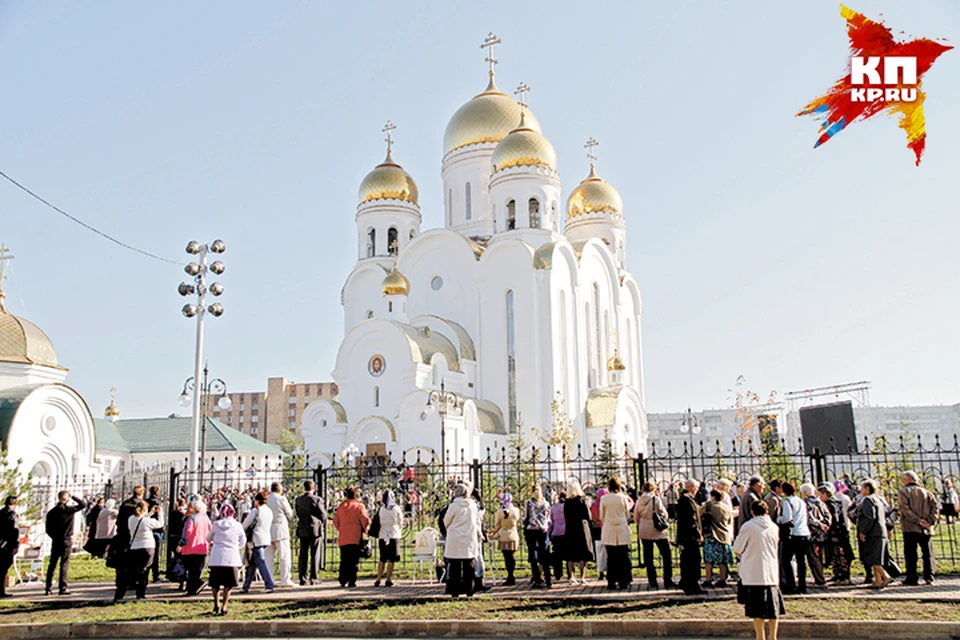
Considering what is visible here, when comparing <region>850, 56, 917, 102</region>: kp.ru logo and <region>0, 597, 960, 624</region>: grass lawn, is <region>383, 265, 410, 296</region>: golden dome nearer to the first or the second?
<region>0, 597, 960, 624</region>: grass lawn

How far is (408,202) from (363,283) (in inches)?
189

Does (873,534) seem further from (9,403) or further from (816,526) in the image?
(9,403)

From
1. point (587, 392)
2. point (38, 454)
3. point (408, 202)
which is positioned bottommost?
point (38, 454)

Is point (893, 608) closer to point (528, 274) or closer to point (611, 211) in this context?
point (528, 274)

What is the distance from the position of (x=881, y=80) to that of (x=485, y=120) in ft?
102

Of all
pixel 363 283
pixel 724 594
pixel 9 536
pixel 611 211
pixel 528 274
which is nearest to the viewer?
pixel 724 594

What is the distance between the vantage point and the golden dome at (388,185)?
41.0 metres

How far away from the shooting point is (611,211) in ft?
149

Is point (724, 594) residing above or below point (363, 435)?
below

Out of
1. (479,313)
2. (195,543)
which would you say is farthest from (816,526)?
(479,313)

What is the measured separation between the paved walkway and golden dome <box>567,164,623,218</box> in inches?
1372

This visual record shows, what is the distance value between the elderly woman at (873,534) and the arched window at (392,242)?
104ft

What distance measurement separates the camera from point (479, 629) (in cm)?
913

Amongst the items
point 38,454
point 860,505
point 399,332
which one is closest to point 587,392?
point 399,332
